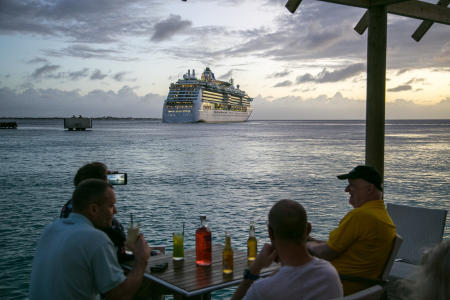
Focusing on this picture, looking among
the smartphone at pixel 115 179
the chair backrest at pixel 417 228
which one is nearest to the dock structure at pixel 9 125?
the smartphone at pixel 115 179

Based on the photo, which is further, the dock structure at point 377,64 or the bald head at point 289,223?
the dock structure at point 377,64

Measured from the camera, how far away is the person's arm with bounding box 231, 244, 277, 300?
1752mm

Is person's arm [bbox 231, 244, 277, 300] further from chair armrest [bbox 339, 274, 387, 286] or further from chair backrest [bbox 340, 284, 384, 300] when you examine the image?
chair armrest [bbox 339, 274, 387, 286]

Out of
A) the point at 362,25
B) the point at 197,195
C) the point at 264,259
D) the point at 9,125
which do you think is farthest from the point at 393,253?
the point at 9,125

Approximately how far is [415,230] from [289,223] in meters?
2.29

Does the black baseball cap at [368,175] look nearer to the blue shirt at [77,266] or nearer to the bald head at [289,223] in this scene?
the bald head at [289,223]

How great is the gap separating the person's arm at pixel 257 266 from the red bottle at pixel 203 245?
541 mm

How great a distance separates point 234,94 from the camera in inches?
3524

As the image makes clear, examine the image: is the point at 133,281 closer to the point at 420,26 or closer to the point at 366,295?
the point at 366,295

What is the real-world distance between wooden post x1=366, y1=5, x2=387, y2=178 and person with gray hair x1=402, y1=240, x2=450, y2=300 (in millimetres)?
2784

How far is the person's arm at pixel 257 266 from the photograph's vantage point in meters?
1.75

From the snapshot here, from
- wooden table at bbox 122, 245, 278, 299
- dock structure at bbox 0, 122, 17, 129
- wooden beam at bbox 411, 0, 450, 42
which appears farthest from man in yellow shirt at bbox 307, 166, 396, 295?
dock structure at bbox 0, 122, 17, 129

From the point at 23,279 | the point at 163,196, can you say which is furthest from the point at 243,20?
the point at 23,279

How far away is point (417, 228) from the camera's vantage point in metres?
3.37
